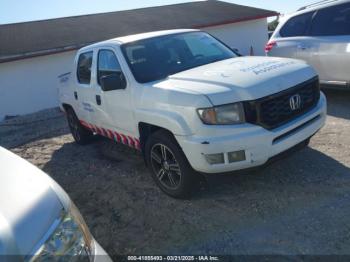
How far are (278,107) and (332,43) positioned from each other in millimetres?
3798

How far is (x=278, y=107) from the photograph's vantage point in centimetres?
373

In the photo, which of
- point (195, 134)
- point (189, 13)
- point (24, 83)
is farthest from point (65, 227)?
point (189, 13)

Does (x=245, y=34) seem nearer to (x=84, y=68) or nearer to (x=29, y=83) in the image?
(x=29, y=83)

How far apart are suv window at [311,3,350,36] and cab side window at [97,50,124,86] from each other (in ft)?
14.0

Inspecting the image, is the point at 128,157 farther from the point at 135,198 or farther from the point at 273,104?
the point at 273,104

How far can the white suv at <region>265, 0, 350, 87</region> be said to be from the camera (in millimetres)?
6656

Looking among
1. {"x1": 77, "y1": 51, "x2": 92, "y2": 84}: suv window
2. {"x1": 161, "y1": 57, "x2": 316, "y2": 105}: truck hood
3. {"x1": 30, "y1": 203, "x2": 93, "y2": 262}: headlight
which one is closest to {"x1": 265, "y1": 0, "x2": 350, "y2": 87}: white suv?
{"x1": 161, "y1": 57, "x2": 316, "y2": 105}: truck hood

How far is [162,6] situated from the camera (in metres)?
21.8

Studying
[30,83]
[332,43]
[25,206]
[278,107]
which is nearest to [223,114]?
[278,107]

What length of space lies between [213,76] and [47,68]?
11.7 metres

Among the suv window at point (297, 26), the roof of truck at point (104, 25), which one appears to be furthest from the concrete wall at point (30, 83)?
the suv window at point (297, 26)

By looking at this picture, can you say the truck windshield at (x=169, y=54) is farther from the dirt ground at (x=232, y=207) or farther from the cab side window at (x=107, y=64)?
the dirt ground at (x=232, y=207)

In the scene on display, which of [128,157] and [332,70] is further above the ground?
[332,70]

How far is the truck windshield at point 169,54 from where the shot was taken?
4.50 m
